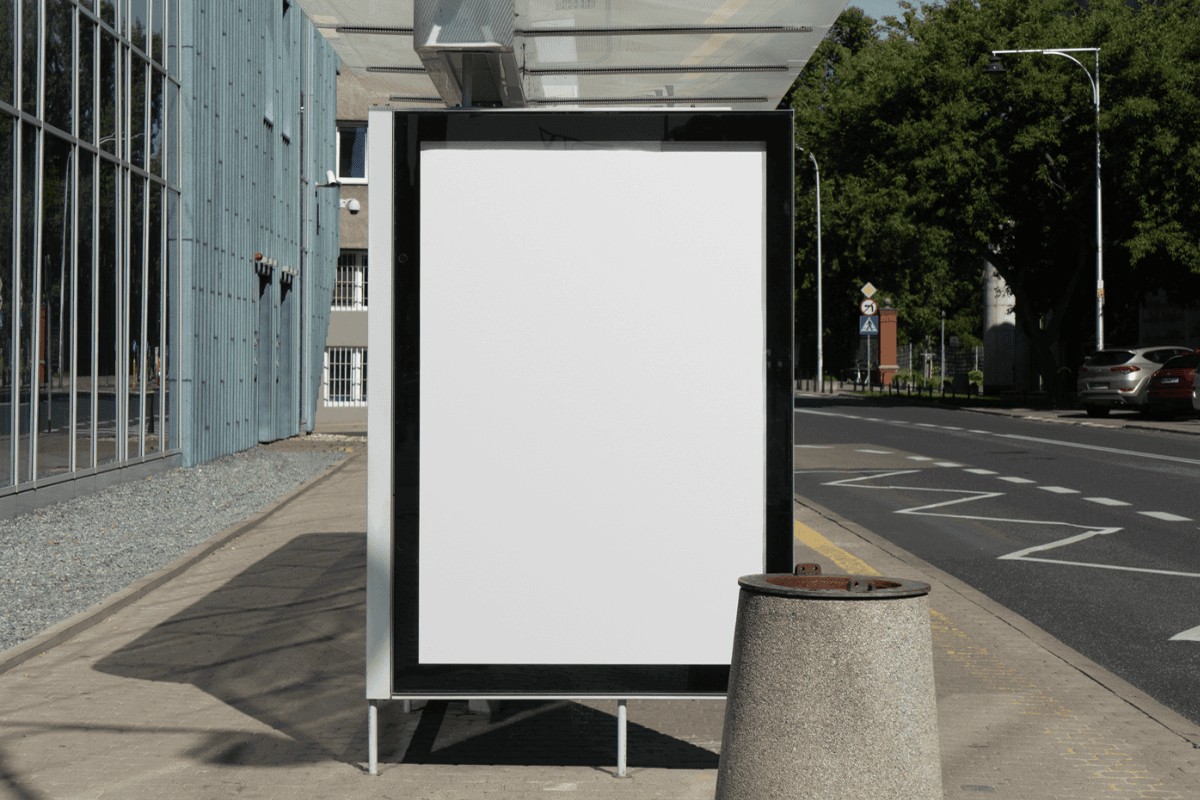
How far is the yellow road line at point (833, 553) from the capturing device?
28.1 feet

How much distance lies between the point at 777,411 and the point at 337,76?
27.7m

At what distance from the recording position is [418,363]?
435 cm

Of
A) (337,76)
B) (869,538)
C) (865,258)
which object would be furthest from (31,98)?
(865,258)

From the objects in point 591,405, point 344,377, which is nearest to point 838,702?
point 591,405

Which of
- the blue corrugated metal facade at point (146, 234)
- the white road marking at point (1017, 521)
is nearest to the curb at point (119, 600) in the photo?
the blue corrugated metal facade at point (146, 234)

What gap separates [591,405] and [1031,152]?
34.6m

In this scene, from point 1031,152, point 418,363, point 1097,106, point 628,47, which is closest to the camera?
point 418,363

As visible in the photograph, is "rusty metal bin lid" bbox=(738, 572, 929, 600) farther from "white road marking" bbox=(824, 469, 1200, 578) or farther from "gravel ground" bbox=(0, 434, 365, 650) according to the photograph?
"white road marking" bbox=(824, 469, 1200, 578)

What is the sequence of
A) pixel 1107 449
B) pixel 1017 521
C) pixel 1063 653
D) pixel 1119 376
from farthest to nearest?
1. pixel 1119 376
2. pixel 1107 449
3. pixel 1017 521
4. pixel 1063 653

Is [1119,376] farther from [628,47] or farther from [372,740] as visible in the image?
[372,740]

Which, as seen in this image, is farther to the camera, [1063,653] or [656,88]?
[1063,653]

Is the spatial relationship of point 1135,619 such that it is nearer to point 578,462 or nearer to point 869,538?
point 869,538

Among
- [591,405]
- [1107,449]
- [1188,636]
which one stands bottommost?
[1188,636]

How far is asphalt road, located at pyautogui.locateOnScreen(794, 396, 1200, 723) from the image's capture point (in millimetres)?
7137
